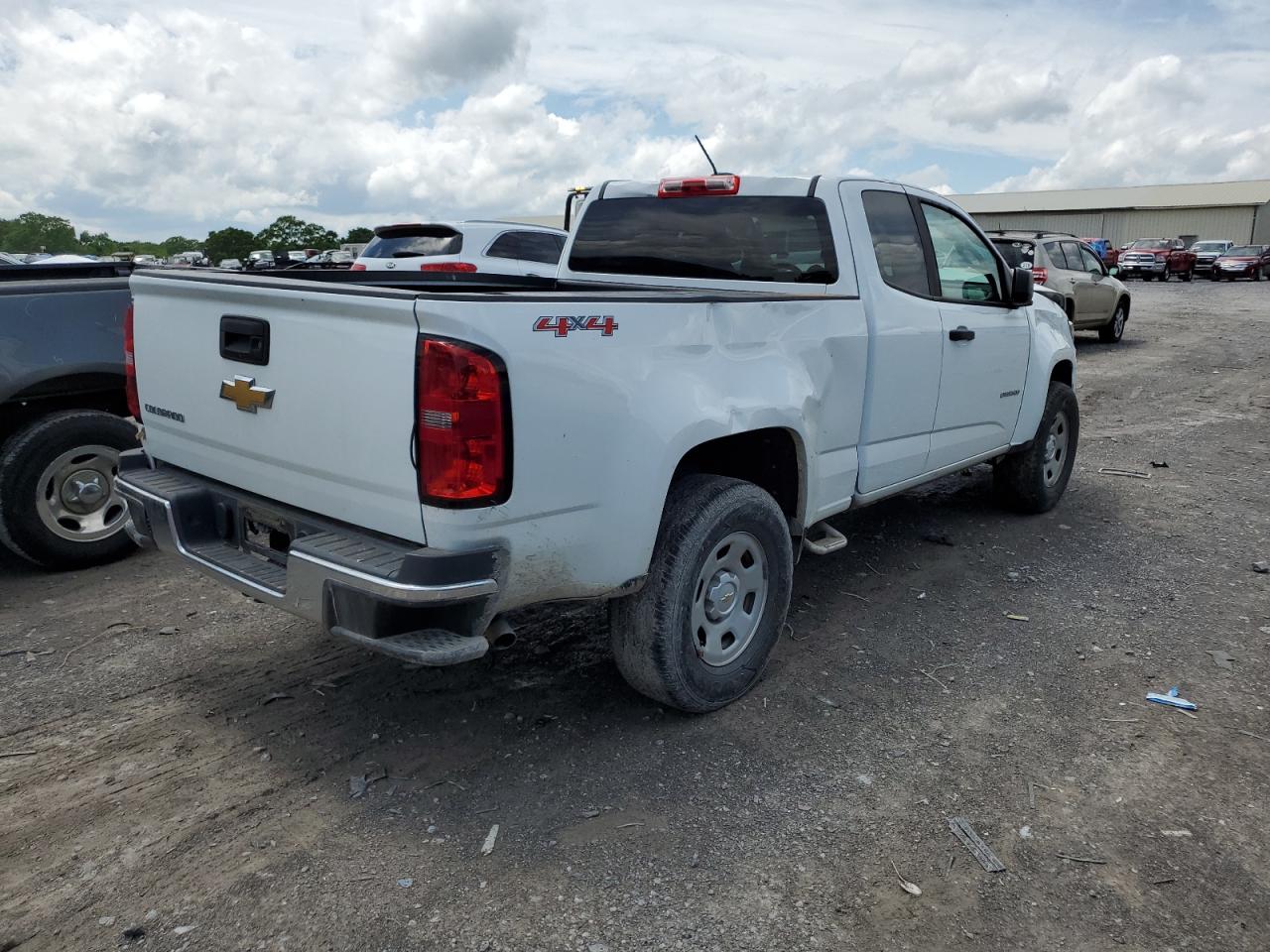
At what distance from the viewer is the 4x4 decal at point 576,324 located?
2.79 metres

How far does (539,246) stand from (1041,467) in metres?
7.46

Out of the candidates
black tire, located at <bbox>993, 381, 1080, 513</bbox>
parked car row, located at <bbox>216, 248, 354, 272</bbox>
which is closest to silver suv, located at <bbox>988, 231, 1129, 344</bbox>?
black tire, located at <bbox>993, 381, 1080, 513</bbox>

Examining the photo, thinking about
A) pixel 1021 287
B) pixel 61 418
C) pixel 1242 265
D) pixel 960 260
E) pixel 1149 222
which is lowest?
pixel 61 418

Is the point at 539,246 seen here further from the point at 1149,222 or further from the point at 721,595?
the point at 1149,222

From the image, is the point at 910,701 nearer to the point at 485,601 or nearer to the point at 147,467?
the point at 485,601

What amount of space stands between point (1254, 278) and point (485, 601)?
40.3 meters

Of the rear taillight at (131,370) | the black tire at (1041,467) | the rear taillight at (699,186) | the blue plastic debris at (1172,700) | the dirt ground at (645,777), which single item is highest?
the rear taillight at (699,186)

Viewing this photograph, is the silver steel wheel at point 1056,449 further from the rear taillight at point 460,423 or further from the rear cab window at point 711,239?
the rear taillight at point 460,423

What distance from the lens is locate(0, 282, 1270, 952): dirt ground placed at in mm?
2637

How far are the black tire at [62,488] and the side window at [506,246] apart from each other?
264 inches

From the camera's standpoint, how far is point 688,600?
11.0 ft

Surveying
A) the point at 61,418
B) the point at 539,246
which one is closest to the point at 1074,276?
the point at 539,246

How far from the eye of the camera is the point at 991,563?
216 inches

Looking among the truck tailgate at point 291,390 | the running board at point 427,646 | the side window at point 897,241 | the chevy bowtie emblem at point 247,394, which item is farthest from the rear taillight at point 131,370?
the side window at point 897,241
